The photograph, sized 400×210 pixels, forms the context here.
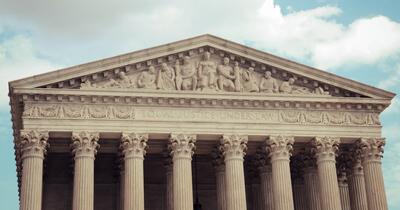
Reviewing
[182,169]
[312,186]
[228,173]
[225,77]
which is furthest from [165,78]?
[312,186]

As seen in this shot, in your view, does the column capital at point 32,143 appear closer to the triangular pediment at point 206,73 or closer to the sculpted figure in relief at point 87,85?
the triangular pediment at point 206,73

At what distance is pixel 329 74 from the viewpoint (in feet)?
126

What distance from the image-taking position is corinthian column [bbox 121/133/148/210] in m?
34.2

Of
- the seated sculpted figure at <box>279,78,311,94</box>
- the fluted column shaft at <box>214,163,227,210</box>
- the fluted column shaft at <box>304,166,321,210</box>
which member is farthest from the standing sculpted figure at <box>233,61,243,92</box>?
the fluted column shaft at <box>304,166,321,210</box>

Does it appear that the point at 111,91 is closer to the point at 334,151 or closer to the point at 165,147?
the point at 165,147

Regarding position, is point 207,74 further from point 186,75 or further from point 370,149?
point 370,149

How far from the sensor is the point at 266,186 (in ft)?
130

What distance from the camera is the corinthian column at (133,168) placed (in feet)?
112

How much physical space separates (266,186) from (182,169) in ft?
21.4

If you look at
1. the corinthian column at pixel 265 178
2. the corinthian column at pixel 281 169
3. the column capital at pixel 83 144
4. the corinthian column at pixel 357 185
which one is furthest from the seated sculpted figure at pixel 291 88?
the column capital at pixel 83 144

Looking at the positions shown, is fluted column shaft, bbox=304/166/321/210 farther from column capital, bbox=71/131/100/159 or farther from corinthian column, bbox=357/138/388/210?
column capital, bbox=71/131/100/159

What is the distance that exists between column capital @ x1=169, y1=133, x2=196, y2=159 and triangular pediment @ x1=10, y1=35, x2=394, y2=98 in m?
2.77

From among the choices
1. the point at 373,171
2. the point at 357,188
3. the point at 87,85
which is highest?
the point at 87,85

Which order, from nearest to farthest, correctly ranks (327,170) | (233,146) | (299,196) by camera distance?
(233,146) < (327,170) < (299,196)
